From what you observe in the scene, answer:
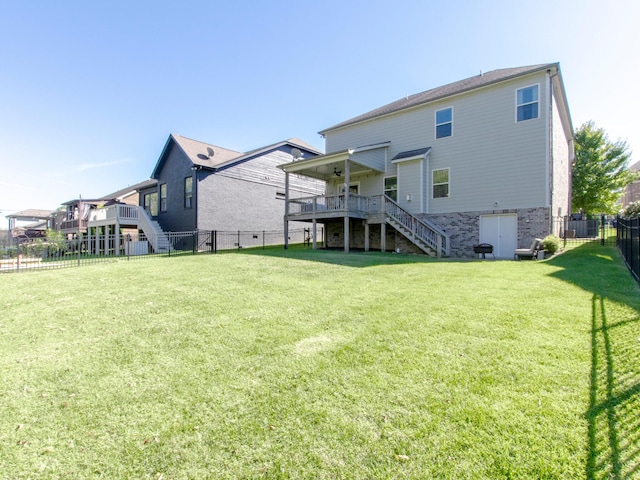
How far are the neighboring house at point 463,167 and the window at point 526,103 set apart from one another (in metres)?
0.04

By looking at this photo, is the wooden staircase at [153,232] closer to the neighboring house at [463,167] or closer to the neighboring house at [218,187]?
the neighboring house at [218,187]

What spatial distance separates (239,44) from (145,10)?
422 centimetres

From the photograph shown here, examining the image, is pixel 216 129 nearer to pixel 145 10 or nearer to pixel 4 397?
pixel 145 10

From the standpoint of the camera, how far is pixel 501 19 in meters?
12.5

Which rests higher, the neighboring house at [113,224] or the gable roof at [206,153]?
the gable roof at [206,153]

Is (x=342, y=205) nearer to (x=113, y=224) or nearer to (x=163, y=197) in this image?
(x=163, y=197)

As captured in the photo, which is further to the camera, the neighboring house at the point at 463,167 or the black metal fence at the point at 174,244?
the black metal fence at the point at 174,244

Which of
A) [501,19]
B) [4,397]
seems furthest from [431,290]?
[501,19]

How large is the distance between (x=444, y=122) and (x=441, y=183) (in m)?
3.12

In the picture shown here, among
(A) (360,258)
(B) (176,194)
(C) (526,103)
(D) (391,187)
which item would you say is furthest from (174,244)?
(C) (526,103)

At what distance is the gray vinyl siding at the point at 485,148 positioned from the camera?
12.6 metres

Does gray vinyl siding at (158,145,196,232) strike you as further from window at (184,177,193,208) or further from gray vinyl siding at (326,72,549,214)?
gray vinyl siding at (326,72,549,214)

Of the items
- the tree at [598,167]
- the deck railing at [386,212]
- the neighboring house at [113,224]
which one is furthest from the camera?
the tree at [598,167]

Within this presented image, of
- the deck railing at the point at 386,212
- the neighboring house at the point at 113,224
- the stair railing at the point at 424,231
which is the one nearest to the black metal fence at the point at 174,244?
the neighboring house at the point at 113,224
